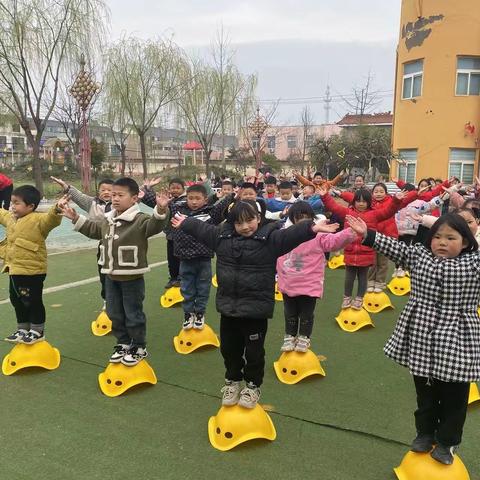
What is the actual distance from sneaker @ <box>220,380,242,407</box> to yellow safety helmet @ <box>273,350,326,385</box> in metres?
0.85

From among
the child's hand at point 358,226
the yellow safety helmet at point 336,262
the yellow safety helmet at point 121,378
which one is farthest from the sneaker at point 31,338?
the yellow safety helmet at point 336,262

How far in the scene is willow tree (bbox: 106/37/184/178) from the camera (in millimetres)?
24578

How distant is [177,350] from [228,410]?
1.69m

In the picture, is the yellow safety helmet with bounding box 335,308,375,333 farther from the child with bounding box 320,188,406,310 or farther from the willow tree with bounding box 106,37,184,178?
the willow tree with bounding box 106,37,184,178

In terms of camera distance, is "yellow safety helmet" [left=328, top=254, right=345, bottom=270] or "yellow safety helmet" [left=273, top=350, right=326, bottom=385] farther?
"yellow safety helmet" [left=328, top=254, right=345, bottom=270]

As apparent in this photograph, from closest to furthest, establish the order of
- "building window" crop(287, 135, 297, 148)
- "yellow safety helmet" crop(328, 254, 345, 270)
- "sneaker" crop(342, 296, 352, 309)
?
"sneaker" crop(342, 296, 352, 309)
"yellow safety helmet" crop(328, 254, 345, 270)
"building window" crop(287, 135, 297, 148)

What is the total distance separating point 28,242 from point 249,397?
251 centimetres

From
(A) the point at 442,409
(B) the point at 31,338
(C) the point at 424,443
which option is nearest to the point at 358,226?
(A) the point at 442,409

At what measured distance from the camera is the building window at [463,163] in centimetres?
1983

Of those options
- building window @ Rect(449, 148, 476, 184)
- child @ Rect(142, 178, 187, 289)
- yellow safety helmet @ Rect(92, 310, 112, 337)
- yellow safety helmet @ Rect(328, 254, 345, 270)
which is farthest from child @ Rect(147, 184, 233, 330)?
building window @ Rect(449, 148, 476, 184)

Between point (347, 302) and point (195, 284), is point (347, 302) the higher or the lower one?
the lower one

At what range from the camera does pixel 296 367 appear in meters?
4.22

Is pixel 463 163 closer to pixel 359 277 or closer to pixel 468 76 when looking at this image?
pixel 468 76

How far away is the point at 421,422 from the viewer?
2.91 m
